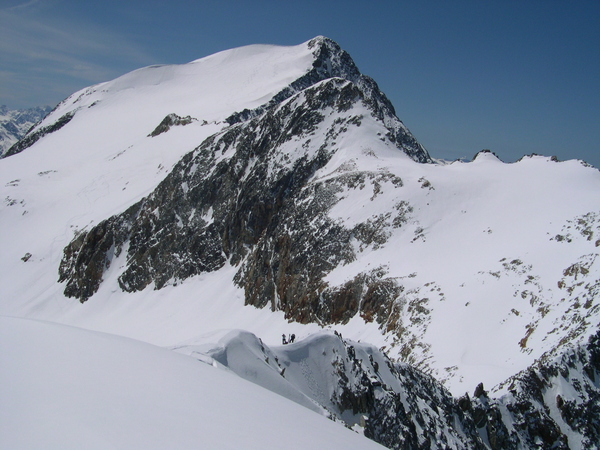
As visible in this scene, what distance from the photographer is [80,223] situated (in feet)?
203

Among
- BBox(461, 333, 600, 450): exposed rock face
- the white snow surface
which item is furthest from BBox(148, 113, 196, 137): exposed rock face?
BBox(461, 333, 600, 450): exposed rock face

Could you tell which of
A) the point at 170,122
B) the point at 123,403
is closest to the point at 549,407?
the point at 123,403

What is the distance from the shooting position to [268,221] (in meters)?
46.7

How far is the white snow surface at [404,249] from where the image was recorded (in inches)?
869

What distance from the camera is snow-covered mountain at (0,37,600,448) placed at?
58.6ft

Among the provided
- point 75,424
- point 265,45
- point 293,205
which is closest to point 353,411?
point 75,424

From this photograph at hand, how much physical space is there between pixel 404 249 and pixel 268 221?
18.9 m

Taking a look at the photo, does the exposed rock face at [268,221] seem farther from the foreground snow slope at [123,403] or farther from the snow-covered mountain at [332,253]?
the foreground snow slope at [123,403]

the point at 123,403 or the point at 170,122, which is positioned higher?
the point at 170,122

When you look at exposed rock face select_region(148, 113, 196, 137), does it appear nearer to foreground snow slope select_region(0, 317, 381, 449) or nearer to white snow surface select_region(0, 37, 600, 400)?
white snow surface select_region(0, 37, 600, 400)

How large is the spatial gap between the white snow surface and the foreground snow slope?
1669 cm

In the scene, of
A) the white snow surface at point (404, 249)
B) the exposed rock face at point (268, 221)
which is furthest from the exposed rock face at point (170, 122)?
the exposed rock face at point (268, 221)

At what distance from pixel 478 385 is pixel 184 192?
45381mm

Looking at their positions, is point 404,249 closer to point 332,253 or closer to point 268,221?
point 332,253
